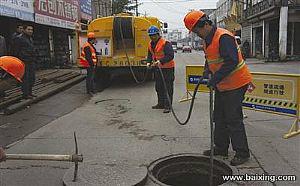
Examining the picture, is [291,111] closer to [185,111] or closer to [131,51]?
[185,111]

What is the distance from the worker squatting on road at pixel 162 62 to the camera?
816 centimetres

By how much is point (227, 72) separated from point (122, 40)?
26.6 ft

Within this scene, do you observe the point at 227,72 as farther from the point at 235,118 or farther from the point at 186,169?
the point at 186,169

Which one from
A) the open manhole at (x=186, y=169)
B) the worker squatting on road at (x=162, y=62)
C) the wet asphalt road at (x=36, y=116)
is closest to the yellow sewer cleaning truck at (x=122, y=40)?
the wet asphalt road at (x=36, y=116)

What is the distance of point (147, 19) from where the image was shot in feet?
40.5

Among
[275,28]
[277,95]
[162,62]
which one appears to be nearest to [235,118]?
[277,95]

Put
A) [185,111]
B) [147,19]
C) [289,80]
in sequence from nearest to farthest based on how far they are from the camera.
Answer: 1. [289,80]
2. [185,111]
3. [147,19]

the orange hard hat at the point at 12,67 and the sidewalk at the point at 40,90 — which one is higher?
the orange hard hat at the point at 12,67

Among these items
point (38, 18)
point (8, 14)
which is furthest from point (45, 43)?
point (8, 14)

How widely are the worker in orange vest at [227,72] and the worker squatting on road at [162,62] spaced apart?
10.9 ft

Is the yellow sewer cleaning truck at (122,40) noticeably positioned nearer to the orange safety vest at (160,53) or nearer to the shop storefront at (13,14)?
the shop storefront at (13,14)

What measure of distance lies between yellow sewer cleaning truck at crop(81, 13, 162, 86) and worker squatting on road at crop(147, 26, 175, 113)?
3455 millimetres

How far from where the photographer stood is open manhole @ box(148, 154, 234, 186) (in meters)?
4.73

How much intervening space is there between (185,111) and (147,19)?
513cm
